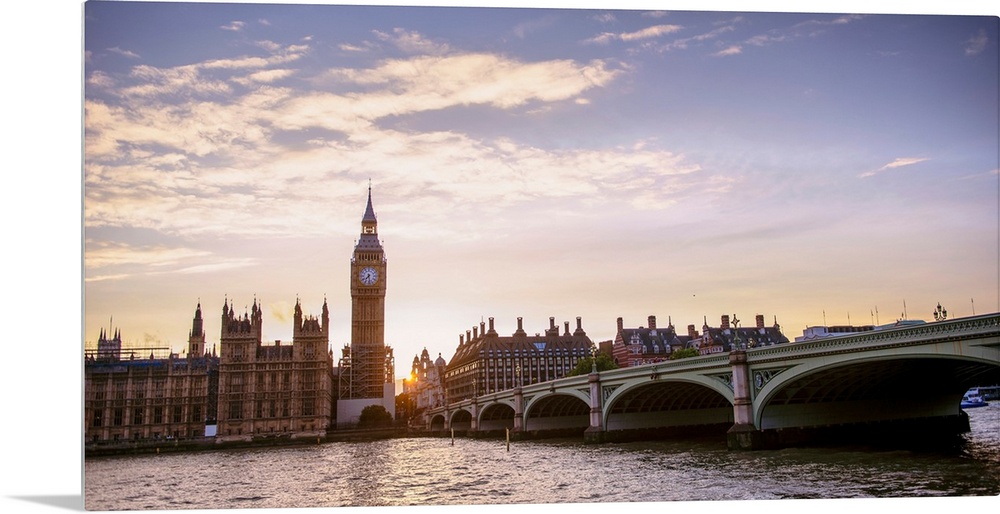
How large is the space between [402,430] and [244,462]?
131 feet

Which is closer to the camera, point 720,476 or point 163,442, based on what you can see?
point 720,476

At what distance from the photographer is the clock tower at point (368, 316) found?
10338cm

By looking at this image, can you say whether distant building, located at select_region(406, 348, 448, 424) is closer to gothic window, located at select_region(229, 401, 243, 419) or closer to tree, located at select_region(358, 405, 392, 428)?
tree, located at select_region(358, 405, 392, 428)

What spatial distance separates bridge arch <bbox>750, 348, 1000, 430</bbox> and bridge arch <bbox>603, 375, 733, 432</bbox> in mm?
7929

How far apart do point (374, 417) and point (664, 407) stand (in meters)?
47.4

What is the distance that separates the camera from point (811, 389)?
111 feet

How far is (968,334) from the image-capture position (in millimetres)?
23938

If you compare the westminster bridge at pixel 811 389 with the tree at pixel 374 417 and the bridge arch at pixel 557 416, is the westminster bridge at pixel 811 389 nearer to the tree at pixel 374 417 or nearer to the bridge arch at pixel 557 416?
the bridge arch at pixel 557 416

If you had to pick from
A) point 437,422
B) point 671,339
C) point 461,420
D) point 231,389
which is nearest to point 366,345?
point 437,422

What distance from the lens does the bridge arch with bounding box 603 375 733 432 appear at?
4497 cm

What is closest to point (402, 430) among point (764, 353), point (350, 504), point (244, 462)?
point (244, 462)

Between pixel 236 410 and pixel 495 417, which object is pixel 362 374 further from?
pixel 495 417

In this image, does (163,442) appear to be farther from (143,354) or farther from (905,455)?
(905,455)

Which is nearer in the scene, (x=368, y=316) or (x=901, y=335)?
(x=901, y=335)
